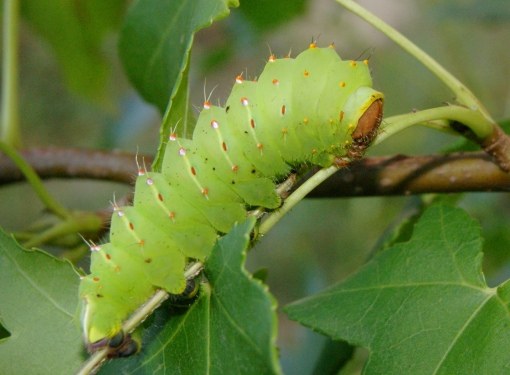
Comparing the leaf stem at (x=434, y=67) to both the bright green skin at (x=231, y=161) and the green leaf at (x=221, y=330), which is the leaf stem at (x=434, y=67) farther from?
the green leaf at (x=221, y=330)

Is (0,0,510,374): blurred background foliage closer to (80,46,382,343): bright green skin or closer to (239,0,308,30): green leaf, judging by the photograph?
(239,0,308,30): green leaf

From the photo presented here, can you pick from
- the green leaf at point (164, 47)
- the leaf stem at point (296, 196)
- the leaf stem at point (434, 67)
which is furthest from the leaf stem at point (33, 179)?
the leaf stem at point (434, 67)

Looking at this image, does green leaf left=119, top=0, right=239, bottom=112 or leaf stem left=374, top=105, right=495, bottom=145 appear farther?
green leaf left=119, top=0, right=239, bottom=112

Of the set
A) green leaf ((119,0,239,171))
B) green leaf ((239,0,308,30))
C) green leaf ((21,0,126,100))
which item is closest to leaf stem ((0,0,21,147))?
green leaf ((119,0,239,171))

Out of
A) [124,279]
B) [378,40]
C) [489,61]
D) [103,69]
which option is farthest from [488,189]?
[378,40]

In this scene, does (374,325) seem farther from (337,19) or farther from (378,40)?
(378,40)

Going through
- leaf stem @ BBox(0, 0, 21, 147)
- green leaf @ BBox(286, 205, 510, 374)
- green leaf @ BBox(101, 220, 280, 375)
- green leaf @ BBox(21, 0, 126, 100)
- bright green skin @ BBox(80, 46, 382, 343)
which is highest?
green leaf @ BBox(21, 0, 126, 100)
